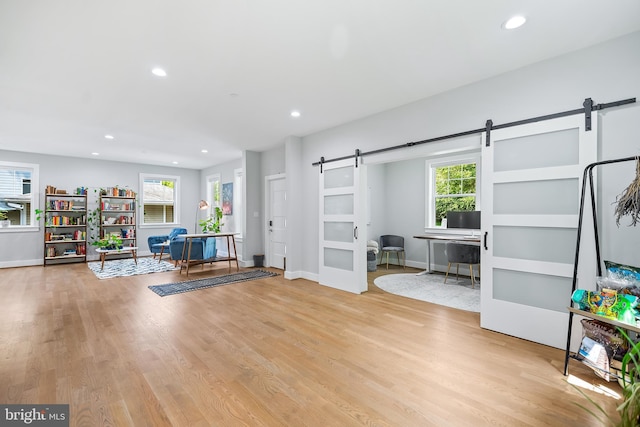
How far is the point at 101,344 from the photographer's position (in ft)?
9.07

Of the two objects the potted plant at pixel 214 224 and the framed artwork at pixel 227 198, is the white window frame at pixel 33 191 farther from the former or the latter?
the framed artwork at pixel 227 198

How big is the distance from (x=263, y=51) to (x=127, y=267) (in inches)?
244

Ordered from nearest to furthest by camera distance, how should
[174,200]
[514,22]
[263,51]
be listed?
1. [514,22]
2. [263,51]
3. [174,200]

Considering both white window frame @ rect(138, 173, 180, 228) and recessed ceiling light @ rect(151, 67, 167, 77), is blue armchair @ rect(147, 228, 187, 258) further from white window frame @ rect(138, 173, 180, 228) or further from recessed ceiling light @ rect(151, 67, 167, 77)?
recessed ceiling light @ rect(151, 67, 167, 77)

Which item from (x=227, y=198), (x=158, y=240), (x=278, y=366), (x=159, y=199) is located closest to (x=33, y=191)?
(x=159, y=199)

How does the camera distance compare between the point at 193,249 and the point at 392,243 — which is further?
the point at 392,243

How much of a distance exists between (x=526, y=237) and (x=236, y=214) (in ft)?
22.1

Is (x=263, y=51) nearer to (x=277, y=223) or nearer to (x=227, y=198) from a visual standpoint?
(x=277, y=223)

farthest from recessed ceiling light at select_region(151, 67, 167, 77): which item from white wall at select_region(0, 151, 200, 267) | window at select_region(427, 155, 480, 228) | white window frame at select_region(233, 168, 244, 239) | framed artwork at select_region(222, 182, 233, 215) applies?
white wall at select_region(0, 151, 200, 267)

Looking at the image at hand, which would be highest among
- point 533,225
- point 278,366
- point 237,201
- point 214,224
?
point 237,201

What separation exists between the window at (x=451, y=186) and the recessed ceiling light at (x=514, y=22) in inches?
147

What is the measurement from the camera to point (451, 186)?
634 centimetres

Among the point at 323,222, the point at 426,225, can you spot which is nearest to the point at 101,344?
the point at 323,222

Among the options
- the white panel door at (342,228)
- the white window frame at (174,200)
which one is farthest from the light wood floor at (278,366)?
the white window frame at (174,200)
